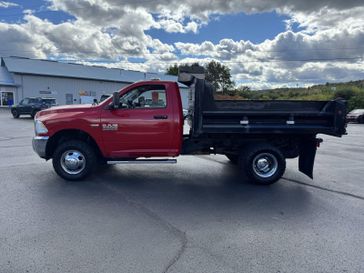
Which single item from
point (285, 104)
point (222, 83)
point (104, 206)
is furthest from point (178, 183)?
point (222, 83)

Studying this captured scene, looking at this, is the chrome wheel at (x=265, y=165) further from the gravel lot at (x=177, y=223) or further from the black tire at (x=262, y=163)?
the gravel lot at (x=177, y=223)

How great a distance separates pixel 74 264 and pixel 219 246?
1689 millimetres

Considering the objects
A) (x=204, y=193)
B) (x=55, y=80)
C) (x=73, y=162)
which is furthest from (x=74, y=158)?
(x=55, y=80)

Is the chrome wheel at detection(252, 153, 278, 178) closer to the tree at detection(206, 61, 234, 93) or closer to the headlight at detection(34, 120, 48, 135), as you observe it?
the headlight at detection(34, 120, 48, 135)

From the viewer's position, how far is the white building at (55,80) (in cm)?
4169

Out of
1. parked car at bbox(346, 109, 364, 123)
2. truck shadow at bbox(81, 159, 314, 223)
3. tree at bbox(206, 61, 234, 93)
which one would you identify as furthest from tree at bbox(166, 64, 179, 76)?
truck shadow at bbox(81, 159, 314, 223)

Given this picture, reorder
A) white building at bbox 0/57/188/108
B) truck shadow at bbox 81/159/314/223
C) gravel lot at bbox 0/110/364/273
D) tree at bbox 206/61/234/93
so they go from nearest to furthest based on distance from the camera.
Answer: gravel lot at bbox 0/110/364/273 → truck shadow at bbox 81/159/314/223 → white building at bbox 0/57/188/108 → tree at bbox 206/61/234/93

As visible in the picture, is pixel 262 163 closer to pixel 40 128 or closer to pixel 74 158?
pixel 74 158

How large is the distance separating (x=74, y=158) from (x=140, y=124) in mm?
1573

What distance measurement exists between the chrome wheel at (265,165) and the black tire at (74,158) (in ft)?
11.3

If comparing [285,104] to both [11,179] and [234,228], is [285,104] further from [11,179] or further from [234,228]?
[11,179]

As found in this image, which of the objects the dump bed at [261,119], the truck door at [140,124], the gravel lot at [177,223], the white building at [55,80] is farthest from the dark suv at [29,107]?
the dump bed at [261,119]

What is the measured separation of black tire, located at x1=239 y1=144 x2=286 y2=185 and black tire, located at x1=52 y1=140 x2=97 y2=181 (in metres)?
3.20

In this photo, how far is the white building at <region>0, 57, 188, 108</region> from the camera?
41688 mm
